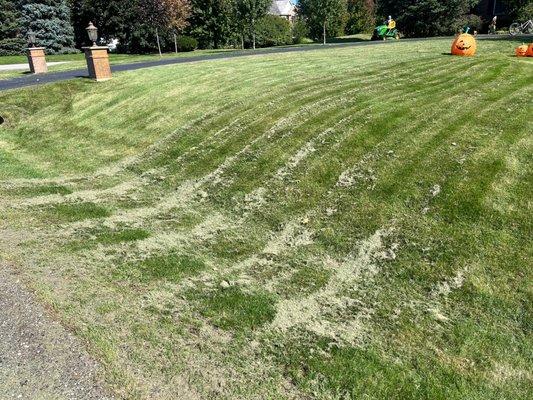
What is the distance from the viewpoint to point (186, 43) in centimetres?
4481

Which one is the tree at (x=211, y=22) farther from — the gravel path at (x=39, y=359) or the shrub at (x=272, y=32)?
the gravel path at (x=39, y=359)

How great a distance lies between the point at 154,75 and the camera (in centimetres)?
1964

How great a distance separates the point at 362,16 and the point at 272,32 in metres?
16.0

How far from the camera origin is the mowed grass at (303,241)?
4.39 meters

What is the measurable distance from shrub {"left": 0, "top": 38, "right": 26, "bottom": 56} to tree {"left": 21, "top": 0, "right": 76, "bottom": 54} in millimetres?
1622

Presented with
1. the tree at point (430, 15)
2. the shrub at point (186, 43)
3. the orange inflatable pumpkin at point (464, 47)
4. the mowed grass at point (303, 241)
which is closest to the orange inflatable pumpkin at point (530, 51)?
the orange inflatable pumpkin at point (464, 47)

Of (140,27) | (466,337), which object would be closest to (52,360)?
(466,337)

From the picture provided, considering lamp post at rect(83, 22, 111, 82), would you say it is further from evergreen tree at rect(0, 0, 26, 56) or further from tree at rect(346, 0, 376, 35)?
tree at rect(346, 0, 376, 35)

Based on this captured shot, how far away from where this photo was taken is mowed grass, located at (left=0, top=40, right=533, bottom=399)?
439 centimetres

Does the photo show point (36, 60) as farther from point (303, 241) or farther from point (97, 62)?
point (303, 241)

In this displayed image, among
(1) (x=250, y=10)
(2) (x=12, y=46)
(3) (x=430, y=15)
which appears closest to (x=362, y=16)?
(3) (x=430, y=15)

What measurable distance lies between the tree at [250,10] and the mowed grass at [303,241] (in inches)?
1316

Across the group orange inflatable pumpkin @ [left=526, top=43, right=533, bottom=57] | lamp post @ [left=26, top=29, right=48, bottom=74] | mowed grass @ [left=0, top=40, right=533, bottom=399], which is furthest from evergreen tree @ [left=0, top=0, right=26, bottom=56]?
orange inflatable pumpkin @ [left=526, top=43, right=533, bottom=57]

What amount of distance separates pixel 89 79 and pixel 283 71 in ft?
31.1
